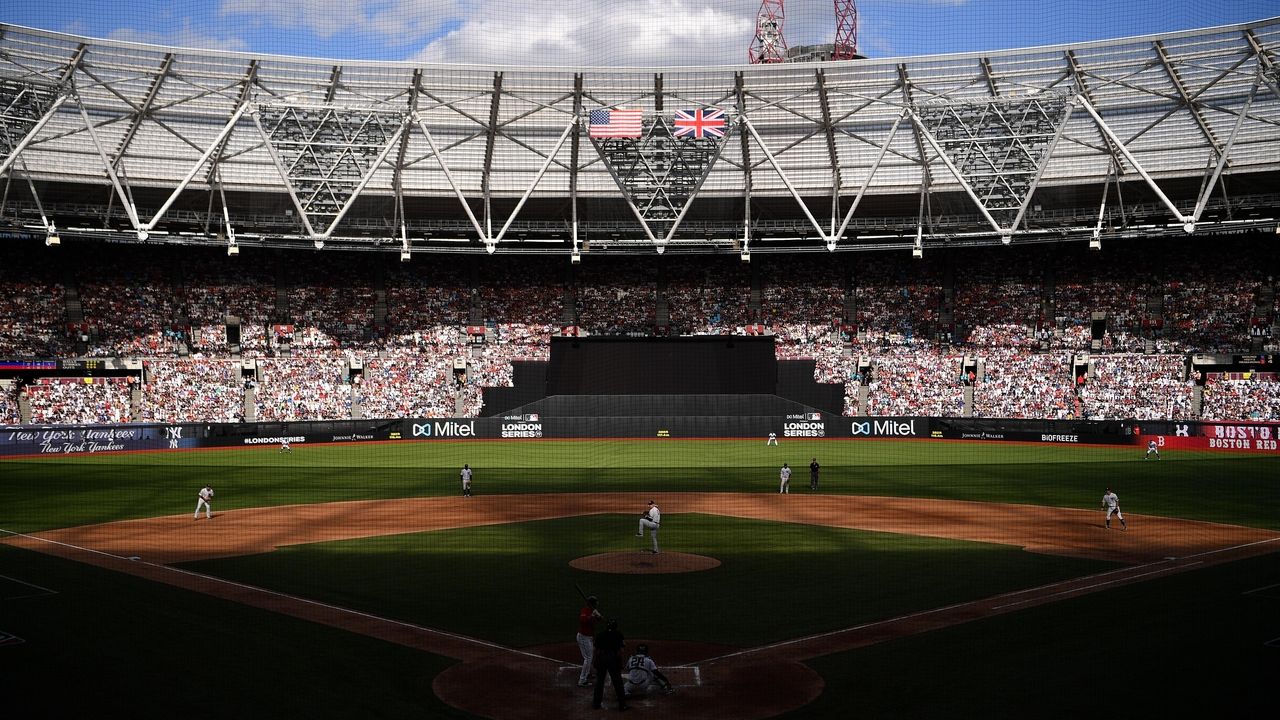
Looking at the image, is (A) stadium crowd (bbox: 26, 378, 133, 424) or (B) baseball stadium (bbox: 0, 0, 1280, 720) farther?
(A) stadium crowd (bbox: 26, 378, 133, 424)

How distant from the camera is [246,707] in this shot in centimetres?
1384

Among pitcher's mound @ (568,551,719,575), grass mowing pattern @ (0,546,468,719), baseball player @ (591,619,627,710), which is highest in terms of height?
baseball player @ (591,619,627,710)

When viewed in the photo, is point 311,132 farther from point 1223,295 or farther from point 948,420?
point 1223,295

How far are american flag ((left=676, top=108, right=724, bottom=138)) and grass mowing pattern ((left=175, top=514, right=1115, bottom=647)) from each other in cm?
3285

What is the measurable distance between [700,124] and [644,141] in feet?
13.6

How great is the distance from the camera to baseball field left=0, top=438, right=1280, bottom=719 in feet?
47.3

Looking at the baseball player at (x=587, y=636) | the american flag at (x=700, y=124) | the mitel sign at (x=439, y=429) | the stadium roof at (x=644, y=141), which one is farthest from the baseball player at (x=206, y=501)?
the american flag at (x=700, y=124)

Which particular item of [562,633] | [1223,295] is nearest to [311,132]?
[562,633]

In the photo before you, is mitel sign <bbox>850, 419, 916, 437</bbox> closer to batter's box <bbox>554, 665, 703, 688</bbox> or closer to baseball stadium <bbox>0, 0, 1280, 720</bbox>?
baseball stadium <bbox>0, 0, 1280, 720</bbox>

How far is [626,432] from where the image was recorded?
66.6 metres

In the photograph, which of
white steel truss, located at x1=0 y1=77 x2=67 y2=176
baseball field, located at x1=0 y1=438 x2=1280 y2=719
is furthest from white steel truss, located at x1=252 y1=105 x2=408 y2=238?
baseball field, located at x1=0 y1=438 x2=1280 y2=719

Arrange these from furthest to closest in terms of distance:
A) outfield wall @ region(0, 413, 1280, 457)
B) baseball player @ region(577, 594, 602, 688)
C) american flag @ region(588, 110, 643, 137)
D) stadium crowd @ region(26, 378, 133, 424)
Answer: stadium crowd @ region(26, 378, 133, 424), american flag @ region(588, 110, 643, 137), outfield wall @ region(0, 413, 1280, 457), baseball player @ region(577, 594, 602, 688)

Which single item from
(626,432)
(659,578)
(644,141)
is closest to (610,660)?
(659,578)

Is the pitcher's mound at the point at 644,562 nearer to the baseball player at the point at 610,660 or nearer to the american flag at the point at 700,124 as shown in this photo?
Answer: the baseball player at the point at 610,660
